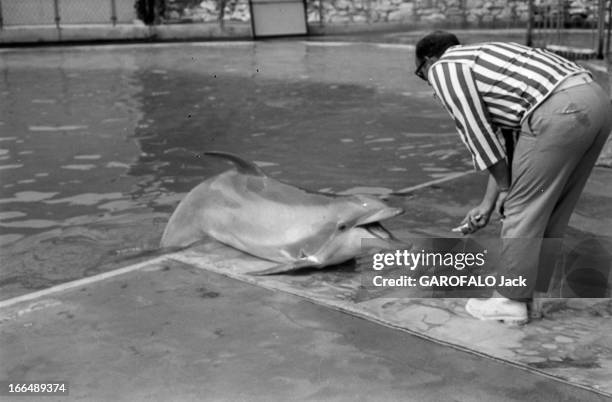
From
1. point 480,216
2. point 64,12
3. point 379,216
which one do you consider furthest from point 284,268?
point 64,12

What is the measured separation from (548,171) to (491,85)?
1.59 feet

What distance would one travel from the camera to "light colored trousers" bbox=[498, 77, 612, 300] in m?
3.95

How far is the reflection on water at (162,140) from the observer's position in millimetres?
7242

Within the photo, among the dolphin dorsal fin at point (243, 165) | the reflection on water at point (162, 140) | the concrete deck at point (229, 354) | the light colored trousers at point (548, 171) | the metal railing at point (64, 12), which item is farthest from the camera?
the metal railing at point (64, 12)

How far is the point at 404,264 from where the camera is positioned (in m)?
5.20

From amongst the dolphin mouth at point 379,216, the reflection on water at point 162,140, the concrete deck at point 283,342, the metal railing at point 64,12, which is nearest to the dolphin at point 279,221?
the dolphin mouth at point 379,216

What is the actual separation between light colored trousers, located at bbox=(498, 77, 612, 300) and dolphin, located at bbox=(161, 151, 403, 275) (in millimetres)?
958

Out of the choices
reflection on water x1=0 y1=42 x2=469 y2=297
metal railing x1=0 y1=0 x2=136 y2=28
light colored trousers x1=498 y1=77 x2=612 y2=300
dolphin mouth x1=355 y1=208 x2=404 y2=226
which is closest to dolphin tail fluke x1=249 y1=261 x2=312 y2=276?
dolphin mouth x1=355 y1=208 x2=404 y2=226

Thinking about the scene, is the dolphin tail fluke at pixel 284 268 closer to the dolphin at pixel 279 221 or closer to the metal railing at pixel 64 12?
the dolphin at pixel 279 221

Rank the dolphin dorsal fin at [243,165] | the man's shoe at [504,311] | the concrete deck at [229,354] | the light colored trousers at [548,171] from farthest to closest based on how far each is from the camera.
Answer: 1. the dolphin dorsal fin at [243,165]
2. the man's shoe at [504,311]
3. the light colored trousers at [548,171]
4. the concrete deck at [229,354]

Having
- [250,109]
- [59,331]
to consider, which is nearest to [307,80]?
[250,109]

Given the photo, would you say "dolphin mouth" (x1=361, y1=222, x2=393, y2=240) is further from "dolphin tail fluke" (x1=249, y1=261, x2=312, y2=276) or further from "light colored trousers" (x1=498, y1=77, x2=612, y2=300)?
"light colored trousers" (x1=498, y1=77, x2=612, y2=300)

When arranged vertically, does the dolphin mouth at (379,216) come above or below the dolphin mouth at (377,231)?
above

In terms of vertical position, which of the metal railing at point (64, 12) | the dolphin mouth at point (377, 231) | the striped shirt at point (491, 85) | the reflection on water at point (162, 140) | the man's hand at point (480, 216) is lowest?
the reflection on water at point (162, 140)
